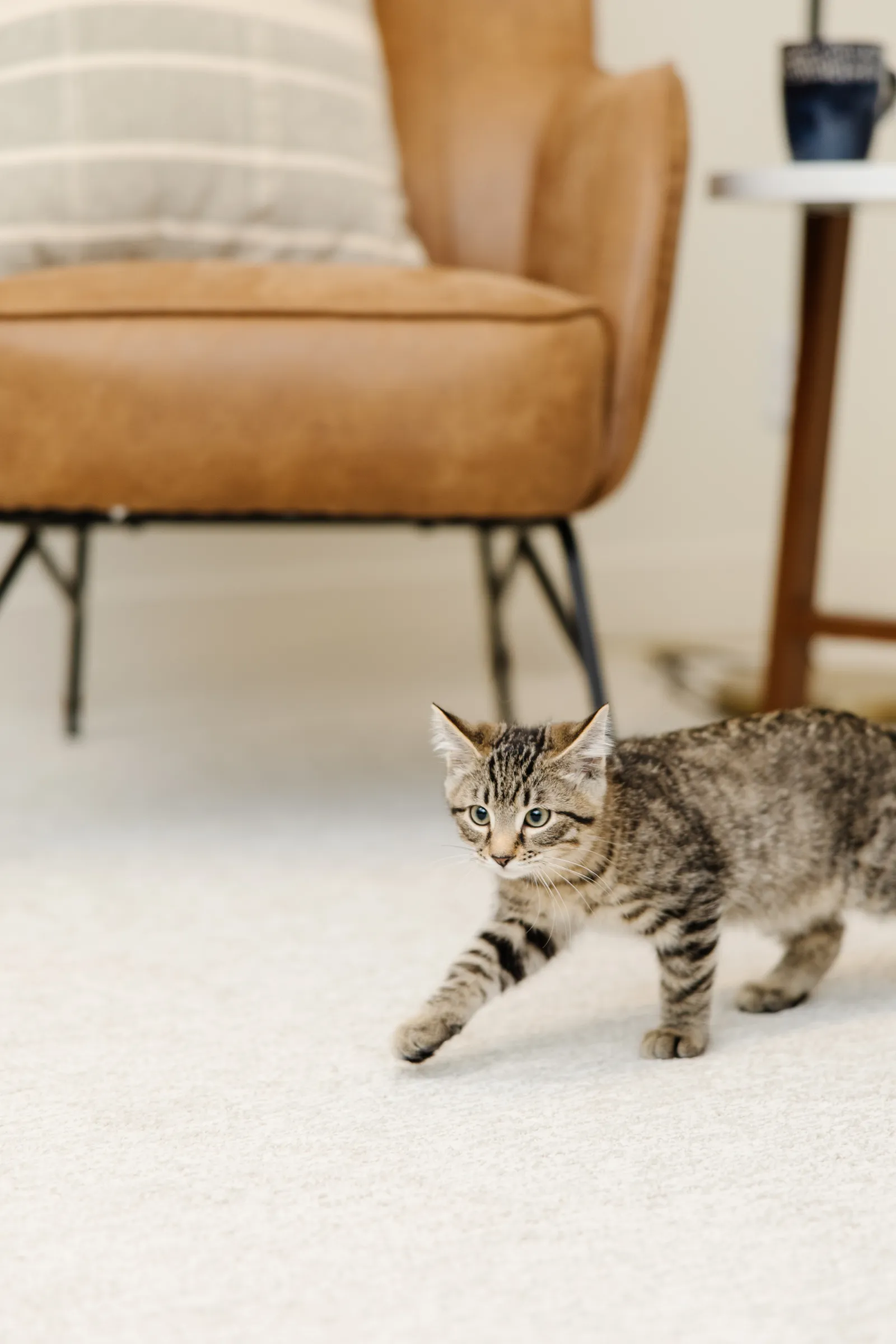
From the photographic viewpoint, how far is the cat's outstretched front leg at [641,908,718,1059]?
122 centimetres

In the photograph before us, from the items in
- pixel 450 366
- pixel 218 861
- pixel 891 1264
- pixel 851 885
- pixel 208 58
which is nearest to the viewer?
pixel 891 1264

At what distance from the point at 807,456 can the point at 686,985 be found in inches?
43.0

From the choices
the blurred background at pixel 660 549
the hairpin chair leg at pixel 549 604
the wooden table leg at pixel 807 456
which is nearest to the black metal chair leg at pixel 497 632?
the hairpin chair leg at pixel 549 604

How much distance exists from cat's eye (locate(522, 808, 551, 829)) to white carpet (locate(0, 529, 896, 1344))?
184mm

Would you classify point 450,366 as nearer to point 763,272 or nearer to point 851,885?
point 851,885

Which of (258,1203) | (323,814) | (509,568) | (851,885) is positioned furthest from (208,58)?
(258,1203)

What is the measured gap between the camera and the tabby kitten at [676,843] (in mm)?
1210

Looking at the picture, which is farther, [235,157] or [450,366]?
[235,157]

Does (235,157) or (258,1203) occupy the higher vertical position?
(235,157)

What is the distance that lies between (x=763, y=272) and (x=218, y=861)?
6.09 ft

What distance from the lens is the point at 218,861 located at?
5.76 ft

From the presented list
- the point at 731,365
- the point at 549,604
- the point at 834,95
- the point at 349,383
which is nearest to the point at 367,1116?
the point at 349,383

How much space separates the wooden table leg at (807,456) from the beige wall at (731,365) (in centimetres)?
87

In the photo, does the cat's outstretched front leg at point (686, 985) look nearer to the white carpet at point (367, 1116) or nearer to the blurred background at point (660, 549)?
the white carpet at point (367, 1116)
